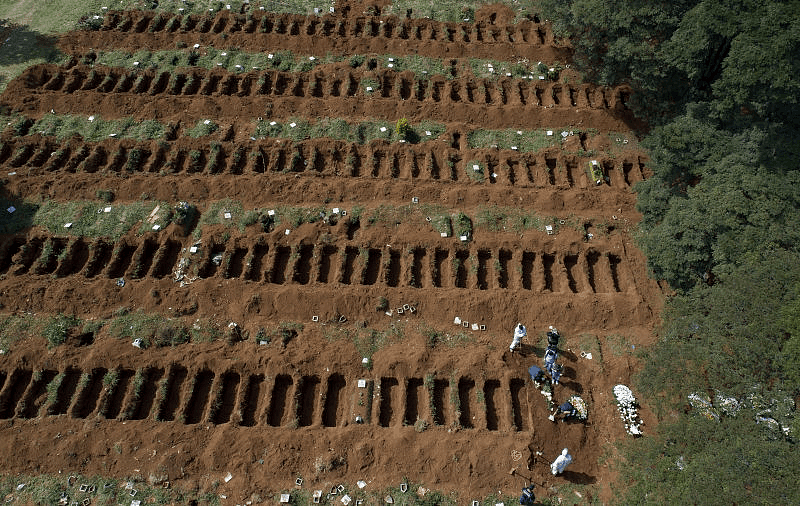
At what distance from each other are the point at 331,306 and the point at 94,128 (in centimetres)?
1278

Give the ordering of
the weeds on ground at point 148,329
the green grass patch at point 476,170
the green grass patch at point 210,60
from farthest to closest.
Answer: the green grass patch at point 210,60
the green grass patch at point 476,170
the weeds on ground at point 148,329

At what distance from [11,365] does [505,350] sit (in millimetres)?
14392

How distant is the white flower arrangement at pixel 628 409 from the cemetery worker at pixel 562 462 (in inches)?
92.7

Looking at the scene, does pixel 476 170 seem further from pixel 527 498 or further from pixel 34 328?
pixel 34 328

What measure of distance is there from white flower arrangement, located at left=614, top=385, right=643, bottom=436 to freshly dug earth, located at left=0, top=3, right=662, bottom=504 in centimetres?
29

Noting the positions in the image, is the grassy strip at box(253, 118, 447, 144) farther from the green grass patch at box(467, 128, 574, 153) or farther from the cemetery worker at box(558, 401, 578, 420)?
the cemetery worker at box(558, 401, 578, 420)

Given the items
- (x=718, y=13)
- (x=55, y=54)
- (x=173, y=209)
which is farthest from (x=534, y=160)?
(x=55, y=54)

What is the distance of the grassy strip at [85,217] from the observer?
17156mm

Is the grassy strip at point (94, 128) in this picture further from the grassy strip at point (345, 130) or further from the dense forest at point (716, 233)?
the dense forest at point (716, 233)

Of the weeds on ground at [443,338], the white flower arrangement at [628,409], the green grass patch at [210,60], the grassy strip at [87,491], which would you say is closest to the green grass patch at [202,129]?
the green grass patch at [210,60]

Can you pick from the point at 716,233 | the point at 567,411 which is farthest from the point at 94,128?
the point at 716,233

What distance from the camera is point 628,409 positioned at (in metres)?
14.1

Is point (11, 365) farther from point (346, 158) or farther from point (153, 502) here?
point (346, 158)

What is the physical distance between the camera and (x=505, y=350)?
15.0m
